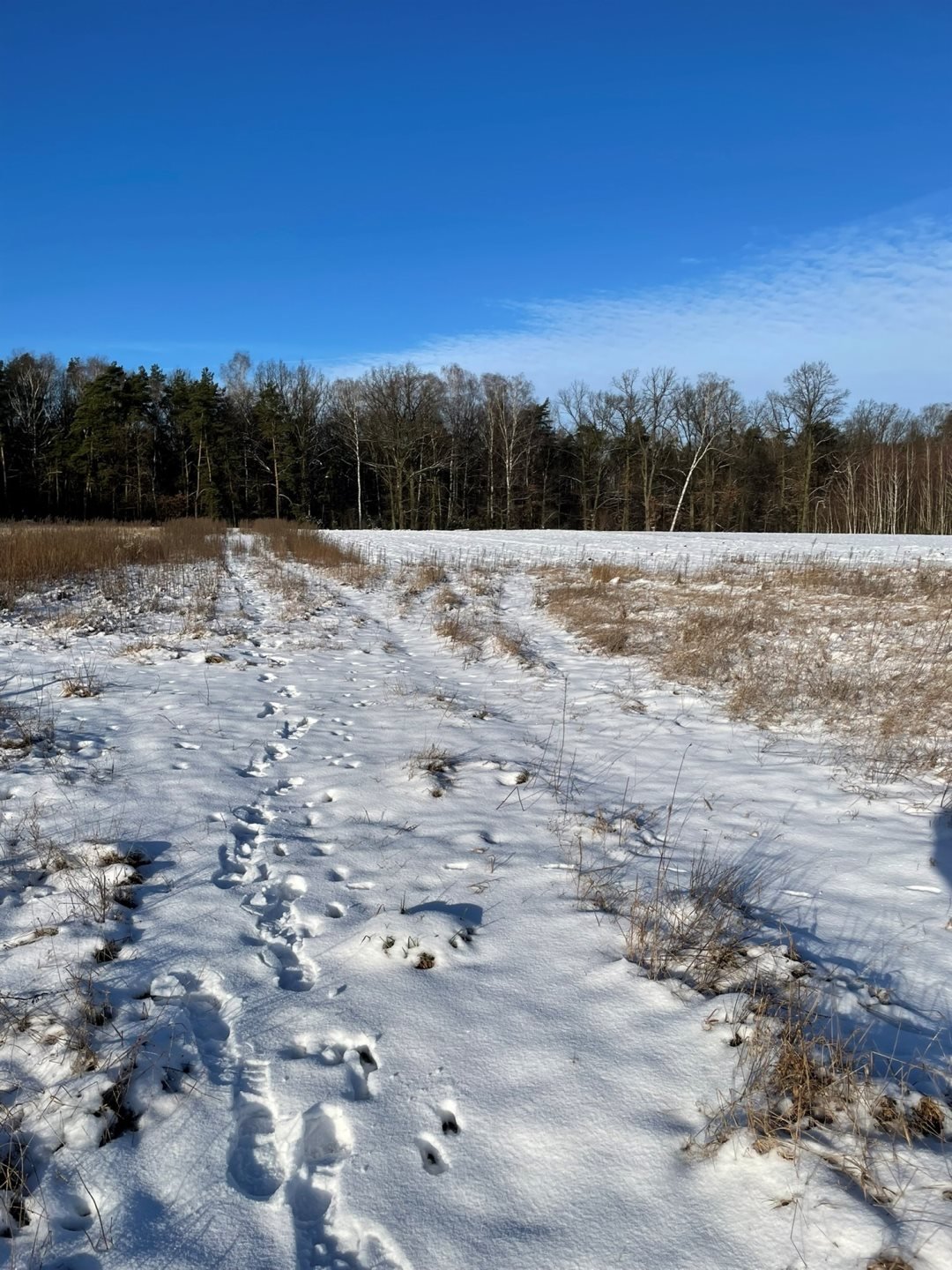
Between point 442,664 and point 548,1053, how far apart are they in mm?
6958

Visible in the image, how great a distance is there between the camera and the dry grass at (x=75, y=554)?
469 inches

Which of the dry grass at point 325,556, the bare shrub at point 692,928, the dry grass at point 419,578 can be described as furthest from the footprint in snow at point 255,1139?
the dry grass at point 325,556

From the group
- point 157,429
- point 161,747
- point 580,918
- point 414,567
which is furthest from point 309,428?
point 580,918

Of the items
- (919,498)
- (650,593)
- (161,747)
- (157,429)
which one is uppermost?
(157,429)

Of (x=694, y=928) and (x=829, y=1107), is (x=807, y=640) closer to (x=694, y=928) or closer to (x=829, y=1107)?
(x=694, y=928)

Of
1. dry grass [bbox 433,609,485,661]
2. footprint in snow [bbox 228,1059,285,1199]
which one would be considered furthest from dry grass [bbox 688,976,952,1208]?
dry grass [bbox 433,609,485,661]

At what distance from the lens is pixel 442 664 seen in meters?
9.22

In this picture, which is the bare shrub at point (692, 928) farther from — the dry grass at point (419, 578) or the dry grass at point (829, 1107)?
the dry grass at point (419, 578)

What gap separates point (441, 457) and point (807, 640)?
38.6 meters

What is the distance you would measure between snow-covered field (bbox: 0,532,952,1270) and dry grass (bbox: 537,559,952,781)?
867 mm

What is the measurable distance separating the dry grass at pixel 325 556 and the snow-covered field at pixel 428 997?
1094 cm

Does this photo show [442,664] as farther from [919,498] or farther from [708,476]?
[919,498]

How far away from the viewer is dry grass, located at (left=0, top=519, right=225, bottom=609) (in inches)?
469

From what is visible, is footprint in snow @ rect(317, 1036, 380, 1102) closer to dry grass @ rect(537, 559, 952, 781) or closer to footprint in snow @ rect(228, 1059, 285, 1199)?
footprint in snow @ rect(228, 1059, 285, 1199)
